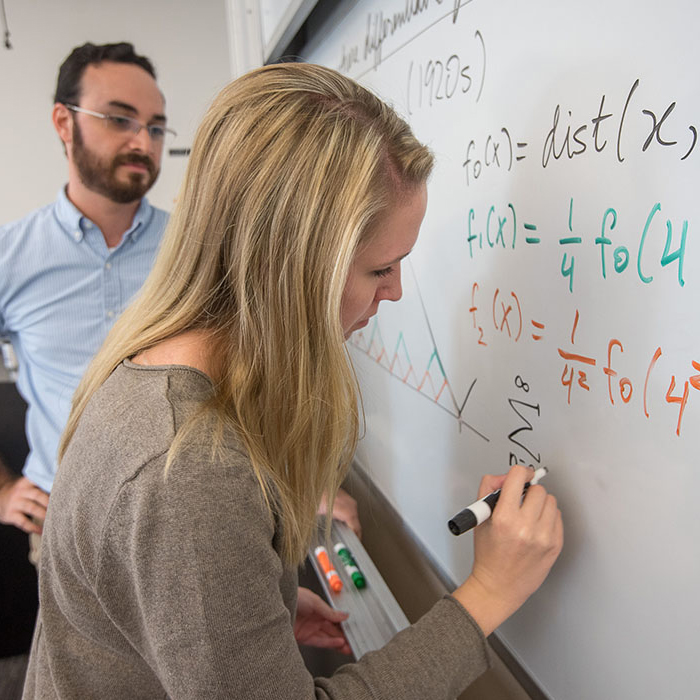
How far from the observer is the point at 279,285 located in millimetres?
449

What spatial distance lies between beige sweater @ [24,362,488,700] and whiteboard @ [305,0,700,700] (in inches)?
5.5

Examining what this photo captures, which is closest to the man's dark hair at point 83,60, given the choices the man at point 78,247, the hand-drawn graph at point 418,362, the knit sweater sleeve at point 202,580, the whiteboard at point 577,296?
the man at point 78,247

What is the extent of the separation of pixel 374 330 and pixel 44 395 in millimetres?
726

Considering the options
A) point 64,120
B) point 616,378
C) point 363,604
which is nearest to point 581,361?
point 616,378

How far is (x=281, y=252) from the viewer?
1.46 feet

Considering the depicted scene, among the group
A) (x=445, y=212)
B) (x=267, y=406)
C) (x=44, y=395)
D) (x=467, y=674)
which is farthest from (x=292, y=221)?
(x=44, y=395)

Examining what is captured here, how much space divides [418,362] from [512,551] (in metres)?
0.33

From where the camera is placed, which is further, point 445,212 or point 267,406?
point 445,212

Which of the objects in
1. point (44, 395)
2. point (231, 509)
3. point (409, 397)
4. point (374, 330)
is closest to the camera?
point (231, 509)

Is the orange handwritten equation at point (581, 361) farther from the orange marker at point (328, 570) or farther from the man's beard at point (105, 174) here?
the man's beard at point (105, 174)

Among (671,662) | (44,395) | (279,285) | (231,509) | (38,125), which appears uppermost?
(38,125)

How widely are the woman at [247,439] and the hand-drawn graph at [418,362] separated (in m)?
0.15

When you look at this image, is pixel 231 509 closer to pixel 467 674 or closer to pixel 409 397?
pixel 467 674

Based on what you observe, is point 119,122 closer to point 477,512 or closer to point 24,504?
point 24,504
